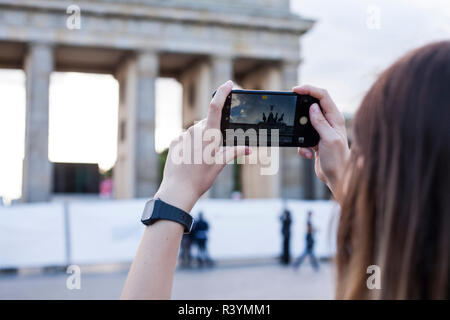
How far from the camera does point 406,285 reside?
49.1 inches

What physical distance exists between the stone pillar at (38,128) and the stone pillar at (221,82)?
11.5 metres

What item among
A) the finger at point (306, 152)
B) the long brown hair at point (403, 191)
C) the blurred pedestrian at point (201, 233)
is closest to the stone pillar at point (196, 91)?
the blurred pedestrian at point (201, 233)

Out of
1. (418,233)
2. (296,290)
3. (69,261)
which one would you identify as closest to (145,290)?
(418,233)

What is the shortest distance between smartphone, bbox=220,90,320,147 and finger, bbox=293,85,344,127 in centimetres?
4

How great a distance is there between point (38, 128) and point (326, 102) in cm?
3616

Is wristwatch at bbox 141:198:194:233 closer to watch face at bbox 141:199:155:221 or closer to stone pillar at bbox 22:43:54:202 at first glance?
watch face at bbox 141:199:155:221

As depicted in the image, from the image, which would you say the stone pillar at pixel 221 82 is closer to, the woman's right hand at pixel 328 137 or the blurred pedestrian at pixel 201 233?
the blurred pedestrian at pixel 201 233

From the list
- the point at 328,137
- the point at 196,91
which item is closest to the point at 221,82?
the point at 196,91

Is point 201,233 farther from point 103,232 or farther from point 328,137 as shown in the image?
point 328,137

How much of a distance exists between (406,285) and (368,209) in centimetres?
21

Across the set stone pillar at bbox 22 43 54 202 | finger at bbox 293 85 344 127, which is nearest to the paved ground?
finger at bbox 293 85 344 127

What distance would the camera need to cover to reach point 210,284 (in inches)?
577

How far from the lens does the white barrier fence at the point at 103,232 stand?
17.0 metres
